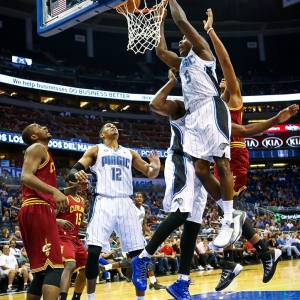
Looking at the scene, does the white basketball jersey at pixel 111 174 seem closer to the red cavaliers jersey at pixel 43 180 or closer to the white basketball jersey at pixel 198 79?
the red cavaliers jersey at pixel 43 180

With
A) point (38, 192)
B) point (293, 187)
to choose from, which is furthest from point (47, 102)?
point (38, 192)

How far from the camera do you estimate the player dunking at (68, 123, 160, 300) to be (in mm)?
6328

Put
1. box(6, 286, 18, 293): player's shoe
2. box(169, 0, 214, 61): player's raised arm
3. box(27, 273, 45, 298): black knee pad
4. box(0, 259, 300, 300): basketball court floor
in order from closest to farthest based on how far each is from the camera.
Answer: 1. box(169, 0, 214, 61): player's raised arm
2. box(27, 273, 45, 298): black knee pad
3. box(0, 259, 300, 300): basketball court floor
4. box(6, 286, 18, 293): player's shoe

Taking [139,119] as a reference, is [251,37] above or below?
above

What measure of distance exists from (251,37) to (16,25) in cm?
2050

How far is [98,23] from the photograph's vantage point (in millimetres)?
41844

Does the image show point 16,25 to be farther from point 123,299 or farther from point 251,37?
point 123,299

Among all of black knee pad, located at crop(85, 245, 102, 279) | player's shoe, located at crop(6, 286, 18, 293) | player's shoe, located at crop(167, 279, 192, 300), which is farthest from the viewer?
player's shoe, located at crop(6, 286, 18, 293)

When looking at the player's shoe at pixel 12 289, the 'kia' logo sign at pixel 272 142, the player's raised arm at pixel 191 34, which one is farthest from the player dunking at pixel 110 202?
the 'kia' logo sign at pixel 272 142

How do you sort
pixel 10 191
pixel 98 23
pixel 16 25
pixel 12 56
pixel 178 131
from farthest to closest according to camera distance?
1. pixel 98 23
2. pixel 16 25
3. pixel 12 56
4. pixel 10 191
5. pixel 178 131

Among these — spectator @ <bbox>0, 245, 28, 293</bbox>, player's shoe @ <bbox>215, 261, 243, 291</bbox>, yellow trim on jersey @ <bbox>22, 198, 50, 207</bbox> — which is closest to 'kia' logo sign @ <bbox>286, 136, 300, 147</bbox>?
spectator @ <bbox>0, 245, 28, 293</bbox>

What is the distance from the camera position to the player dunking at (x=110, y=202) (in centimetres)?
633

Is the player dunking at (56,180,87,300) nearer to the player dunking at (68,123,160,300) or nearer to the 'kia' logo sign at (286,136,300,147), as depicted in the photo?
the player dunking at (68,123,160,300)

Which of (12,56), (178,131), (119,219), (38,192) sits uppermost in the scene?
(12,56)
